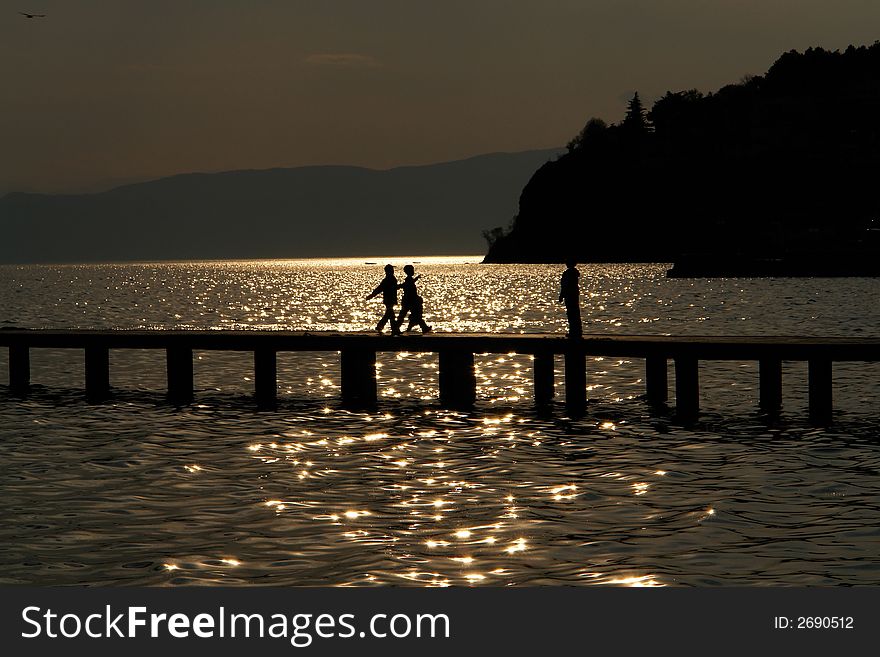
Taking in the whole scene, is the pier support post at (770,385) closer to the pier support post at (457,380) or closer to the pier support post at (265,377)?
the pier support post at (457,380)

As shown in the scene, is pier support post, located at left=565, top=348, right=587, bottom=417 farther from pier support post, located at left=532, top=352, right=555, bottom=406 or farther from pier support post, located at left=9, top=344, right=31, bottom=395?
pier support post, located at left=9, top=344, right=31, bottom=395

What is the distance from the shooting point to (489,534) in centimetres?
1542

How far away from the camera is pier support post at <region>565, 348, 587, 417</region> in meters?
29.3

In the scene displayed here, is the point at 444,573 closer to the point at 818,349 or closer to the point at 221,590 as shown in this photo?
the point at 221,590

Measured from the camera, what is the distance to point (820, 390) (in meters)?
27.0

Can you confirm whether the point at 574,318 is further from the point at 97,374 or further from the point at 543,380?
the point at 97,374

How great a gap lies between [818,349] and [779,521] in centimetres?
1068

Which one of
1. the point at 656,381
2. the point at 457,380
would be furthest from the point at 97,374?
the point at 656,381

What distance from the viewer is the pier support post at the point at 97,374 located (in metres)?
33.5

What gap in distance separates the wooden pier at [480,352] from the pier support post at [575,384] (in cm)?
2

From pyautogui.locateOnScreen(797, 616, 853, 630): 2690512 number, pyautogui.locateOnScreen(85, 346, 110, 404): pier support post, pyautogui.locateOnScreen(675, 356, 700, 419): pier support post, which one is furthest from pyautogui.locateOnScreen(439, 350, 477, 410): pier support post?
pyautogui.locateOnScreen(797, 616, 853, 630): 2690512 number

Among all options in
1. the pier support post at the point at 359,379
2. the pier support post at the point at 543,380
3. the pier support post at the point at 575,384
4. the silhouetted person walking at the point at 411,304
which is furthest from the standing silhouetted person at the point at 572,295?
the pier support post at the point at 359,379

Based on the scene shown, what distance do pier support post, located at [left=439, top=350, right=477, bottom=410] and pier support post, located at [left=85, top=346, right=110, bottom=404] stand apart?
9.21 m

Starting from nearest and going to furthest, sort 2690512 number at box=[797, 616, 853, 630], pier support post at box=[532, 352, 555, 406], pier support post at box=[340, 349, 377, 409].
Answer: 2690512 number at box=[797, 616, 853, 630], pier support post at box=[532, 352, 555, 406], pier support post at box=[340, 349, 377, 409]
